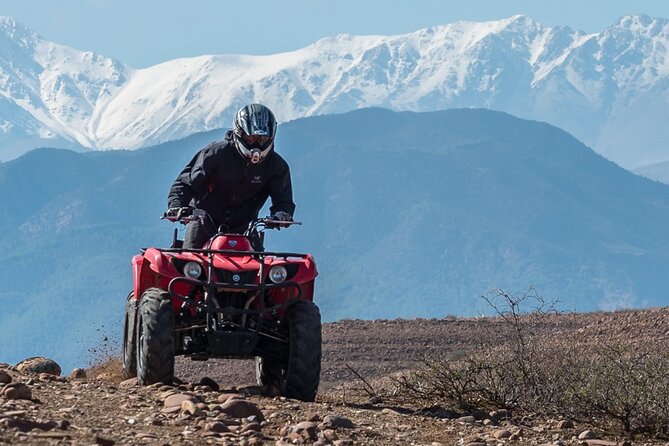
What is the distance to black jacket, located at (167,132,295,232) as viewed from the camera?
1191 cm

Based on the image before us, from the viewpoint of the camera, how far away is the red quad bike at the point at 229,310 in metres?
10.7

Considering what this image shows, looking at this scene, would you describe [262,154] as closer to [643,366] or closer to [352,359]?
[643,366]

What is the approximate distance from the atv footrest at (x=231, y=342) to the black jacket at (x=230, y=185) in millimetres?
1560

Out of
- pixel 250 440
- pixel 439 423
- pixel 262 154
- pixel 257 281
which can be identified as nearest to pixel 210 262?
pixel 257 281

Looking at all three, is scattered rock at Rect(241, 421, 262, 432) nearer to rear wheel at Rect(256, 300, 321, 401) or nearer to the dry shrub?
rear wheel at Rect(256, 300, 321, 401)

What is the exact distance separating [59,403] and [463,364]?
4.32 metres

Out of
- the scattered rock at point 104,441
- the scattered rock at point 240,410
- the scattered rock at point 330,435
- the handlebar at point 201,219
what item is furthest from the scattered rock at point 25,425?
the handlebar at point 201,219

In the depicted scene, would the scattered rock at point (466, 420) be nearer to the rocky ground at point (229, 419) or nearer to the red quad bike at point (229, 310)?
the rocky ground at point (229, 419)

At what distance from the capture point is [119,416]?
8.53 m

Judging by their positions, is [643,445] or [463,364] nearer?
[643,445]

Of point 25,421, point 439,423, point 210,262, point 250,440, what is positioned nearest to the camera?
point 25,421

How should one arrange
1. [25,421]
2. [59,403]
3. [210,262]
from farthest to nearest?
1. [210,262]
2. [59,403]
3. [25,421]

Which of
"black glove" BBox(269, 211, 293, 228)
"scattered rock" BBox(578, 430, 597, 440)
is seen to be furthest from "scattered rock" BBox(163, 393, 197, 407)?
"black glove" BBox(269, 211, 293, 228)

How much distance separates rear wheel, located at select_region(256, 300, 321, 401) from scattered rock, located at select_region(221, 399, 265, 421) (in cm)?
175
